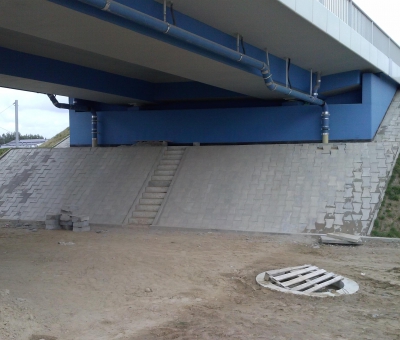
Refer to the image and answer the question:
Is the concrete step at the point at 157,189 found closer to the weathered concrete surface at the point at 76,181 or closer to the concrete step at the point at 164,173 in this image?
the weathered concrete surface at the point at 76,181

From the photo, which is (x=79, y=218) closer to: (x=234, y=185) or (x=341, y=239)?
(x=234, y=185)

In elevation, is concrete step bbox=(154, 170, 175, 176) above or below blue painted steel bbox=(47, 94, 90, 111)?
below

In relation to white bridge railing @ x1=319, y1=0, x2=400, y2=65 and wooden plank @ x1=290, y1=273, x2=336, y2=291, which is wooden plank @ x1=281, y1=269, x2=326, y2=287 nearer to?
wooden plank @ x1=290, y1=273, x2=336, y2=291

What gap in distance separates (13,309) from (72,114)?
695 inches

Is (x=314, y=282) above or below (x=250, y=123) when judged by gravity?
below

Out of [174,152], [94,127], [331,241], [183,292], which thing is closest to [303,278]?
[183,292]

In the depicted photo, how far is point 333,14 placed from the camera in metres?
13.6

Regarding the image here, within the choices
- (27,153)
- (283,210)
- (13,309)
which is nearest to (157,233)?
(283,210)

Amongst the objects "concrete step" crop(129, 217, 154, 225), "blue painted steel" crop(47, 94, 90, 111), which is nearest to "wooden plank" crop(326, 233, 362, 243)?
"concrete step" crop(129, 217, 154, 225)

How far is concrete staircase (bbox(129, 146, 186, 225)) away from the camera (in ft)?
53.0

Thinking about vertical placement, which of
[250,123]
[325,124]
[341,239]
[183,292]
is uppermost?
[250,123]

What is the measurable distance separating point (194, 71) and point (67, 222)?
6.49 meters

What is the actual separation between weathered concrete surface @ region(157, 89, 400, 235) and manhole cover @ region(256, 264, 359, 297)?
496cm

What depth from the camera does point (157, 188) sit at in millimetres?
17328
